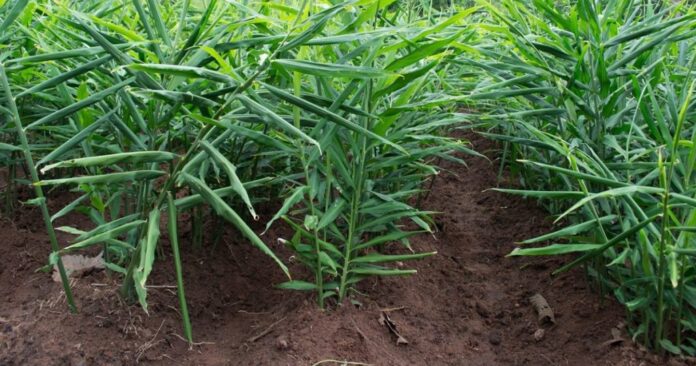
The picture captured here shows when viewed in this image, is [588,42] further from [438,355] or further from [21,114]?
[21,114]

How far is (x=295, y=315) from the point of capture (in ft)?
6.78

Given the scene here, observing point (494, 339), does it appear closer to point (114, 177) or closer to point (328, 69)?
point (328, 69)

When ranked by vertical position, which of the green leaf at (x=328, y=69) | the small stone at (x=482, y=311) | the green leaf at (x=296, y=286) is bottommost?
the small stone at (x=482, y=311)

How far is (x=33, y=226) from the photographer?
2.70 metres

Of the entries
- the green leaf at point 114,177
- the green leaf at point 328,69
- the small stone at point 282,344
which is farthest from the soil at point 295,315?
the green leaf at point 328,69

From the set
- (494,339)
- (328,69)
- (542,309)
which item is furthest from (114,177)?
(542,309)

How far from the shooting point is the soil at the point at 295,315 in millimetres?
1968

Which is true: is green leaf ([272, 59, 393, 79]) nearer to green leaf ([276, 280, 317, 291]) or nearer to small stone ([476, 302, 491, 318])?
green leaf ([276, 280, 317, 291])

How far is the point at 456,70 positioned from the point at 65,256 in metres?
1.60

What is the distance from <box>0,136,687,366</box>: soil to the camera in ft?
6.46

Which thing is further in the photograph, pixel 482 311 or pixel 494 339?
pixel 482 311

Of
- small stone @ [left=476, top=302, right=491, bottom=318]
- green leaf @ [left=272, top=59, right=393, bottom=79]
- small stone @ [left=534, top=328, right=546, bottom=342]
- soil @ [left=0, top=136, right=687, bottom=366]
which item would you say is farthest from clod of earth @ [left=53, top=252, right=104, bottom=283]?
small stone @ [left=534, top=328, right=546, bottom=342]

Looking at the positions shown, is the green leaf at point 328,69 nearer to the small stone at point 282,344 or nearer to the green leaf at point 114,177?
the green leaf at point 114,177

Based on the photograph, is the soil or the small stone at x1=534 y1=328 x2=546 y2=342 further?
the small stone at x1=534 y1=328 x2=546 y2=342
